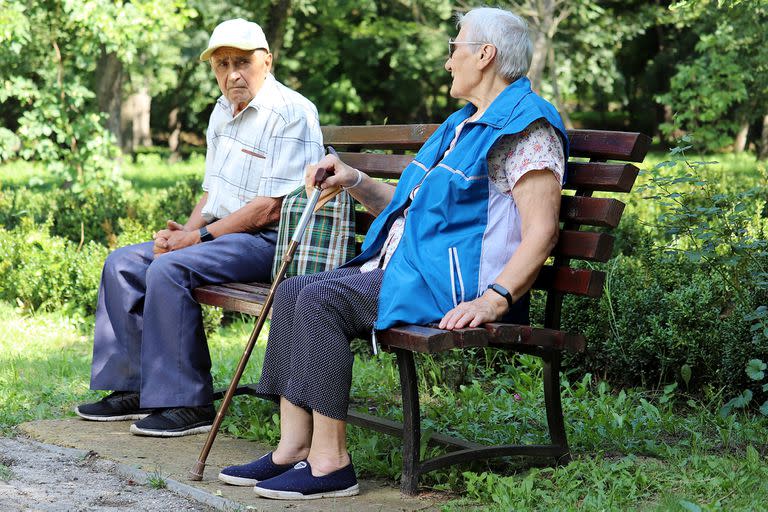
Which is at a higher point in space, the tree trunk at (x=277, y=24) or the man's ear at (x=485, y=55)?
the tree trunk at (x=277, y=24)

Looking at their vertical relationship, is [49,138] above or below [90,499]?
above

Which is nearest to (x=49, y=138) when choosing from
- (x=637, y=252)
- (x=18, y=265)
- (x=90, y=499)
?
(x=18, y=265)

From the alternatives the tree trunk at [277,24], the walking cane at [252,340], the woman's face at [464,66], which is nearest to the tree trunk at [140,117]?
the tree trunk at [277,24]

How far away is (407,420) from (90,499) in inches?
41.7

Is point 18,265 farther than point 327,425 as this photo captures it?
Yes

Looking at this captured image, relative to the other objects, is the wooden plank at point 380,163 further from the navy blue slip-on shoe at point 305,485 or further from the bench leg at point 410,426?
the navy blue slip-on shoe at point 305,485

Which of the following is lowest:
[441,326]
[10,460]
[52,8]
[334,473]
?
[10,460]

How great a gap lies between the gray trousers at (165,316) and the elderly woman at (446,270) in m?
0.68

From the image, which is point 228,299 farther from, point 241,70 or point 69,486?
point 241,70

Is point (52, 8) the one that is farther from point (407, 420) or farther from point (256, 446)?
point (407, 420)

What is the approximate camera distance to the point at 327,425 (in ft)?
10.5

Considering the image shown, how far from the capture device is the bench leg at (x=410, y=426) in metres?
3.21

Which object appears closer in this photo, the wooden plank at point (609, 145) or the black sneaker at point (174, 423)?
the wooden plank at point (609, 145)

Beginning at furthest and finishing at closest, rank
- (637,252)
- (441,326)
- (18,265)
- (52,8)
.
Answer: (52,8) < (18,265) < (637,252) < (441,326)
